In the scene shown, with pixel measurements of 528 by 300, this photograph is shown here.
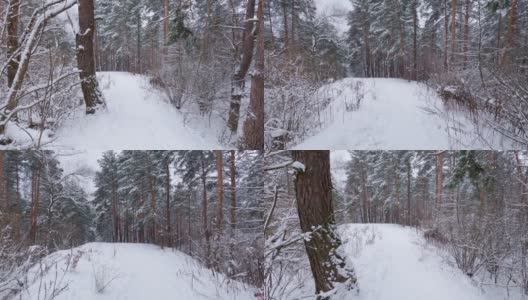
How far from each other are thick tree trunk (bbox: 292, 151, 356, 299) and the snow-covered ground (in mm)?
398

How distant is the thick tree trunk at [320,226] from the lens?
3.61m

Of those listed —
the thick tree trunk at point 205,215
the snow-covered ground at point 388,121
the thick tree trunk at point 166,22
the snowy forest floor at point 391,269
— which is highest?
the thick tree trunk at point 166,22

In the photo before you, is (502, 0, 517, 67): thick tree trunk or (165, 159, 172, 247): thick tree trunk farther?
(502, 0, 517, 67): thick tree trunk

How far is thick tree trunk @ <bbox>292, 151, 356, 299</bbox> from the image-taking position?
11.9ft

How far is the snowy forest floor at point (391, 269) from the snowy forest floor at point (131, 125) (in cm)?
155

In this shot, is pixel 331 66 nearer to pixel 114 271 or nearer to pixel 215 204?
pixel 215 204

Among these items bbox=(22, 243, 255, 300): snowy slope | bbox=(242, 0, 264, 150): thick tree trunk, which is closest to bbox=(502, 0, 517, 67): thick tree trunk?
bbox=(242, 0, 264, 150): thick tree trunk

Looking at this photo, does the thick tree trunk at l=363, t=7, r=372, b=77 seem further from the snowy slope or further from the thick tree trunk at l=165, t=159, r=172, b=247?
the snowy slope

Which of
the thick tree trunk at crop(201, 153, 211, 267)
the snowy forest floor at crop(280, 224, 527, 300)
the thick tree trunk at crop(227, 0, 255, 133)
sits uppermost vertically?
the thick tree trunk at crop(227, 0, 255, 133)

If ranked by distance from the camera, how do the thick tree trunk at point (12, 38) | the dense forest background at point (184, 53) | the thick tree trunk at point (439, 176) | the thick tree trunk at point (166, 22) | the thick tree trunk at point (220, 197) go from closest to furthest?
the thick tree trunk at point (12, 38)
the dense forest background at point (184, 53)
the thick tree trunk at point (166, 22)
the thick tree trunk at point (220, 197)
the thick tree trunk at point (439, 176)

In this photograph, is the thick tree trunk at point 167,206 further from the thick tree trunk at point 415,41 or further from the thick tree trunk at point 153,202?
the thick tree trunk at point 415,41

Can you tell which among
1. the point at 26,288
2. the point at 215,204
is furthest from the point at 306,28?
the point at 26,288

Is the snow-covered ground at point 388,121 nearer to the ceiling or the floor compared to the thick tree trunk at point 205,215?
nearer to the ceiling

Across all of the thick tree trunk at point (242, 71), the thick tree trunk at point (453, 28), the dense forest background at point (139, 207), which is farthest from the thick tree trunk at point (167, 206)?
the thick tree trunk at point (453, 28)
